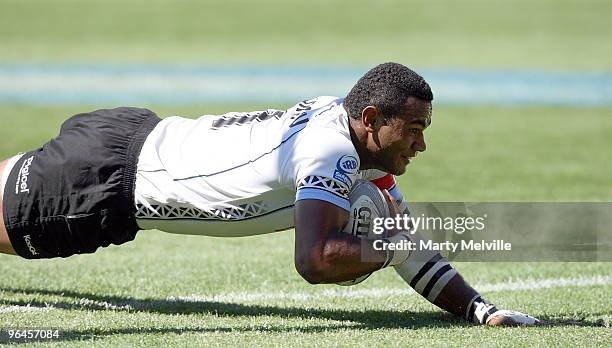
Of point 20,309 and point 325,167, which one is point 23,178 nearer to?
point 20,309

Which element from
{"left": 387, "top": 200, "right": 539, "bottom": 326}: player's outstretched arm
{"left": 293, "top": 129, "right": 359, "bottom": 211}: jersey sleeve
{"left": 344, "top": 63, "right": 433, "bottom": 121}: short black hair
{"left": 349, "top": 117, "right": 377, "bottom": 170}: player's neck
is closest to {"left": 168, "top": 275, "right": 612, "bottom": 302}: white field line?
{"left": 387, "top": 200, "right": 539, "bottom": 326}: player's outstretched arm

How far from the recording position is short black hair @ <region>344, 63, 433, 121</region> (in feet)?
18.6

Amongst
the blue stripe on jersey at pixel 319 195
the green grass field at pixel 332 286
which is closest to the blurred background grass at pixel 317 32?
the green grass field at pixel 332 286

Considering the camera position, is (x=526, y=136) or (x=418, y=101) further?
(x=526, y=136)

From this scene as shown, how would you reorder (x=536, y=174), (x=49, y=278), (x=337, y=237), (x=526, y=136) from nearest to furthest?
(x=337, y=237), (x=49, y=278), (x=536, y=174), (x=526, y=136)

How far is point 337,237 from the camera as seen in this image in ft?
17.6

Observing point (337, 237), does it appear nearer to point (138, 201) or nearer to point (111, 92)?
point (138, 201)

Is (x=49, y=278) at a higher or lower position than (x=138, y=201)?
lower

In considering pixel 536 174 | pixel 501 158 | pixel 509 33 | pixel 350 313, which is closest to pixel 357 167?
pixel 350 313

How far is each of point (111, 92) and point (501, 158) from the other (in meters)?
8.91

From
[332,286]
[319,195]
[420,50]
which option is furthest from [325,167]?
[420,50]

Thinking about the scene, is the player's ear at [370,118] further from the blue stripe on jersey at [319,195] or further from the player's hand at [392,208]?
the blue stripe on jersey at [319,195]

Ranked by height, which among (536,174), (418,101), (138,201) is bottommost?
(536,174)

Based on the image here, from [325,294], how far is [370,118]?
5.39 ft
